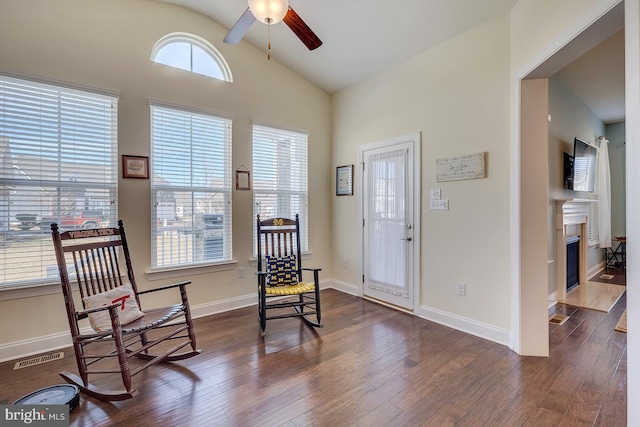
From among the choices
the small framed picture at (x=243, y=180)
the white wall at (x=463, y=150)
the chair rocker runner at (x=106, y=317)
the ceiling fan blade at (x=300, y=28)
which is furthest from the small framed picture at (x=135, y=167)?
the white wall at (x=463, y=150)

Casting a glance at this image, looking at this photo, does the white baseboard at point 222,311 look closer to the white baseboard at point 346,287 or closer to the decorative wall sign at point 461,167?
the white baseboard at point 346,287

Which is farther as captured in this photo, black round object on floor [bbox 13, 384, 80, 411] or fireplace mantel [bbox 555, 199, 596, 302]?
fireplace mantel [bbox 555, 199, 596, 302]

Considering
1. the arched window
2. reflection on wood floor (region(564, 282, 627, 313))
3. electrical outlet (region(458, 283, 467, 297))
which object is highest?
the arched window

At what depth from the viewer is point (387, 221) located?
3.68 m

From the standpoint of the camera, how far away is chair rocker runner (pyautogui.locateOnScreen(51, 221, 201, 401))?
6.21 ft

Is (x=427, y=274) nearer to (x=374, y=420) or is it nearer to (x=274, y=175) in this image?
(x=374, y=420)

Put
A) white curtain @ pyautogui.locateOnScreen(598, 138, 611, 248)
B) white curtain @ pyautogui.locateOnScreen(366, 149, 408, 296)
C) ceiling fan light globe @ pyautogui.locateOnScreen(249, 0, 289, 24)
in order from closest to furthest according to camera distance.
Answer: ceiling fan light globe @ pyautogui.locateOnScreen(249, 0, 289, 24) → white curtain @ pyautogui.locateOnScreen(366, 149, 408, 296) → white curtain @ pyautogui.locateOnScreen(598, 138, 611, 248)

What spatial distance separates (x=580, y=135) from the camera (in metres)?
4.38

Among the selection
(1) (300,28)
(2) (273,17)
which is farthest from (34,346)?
(1) (300,28)

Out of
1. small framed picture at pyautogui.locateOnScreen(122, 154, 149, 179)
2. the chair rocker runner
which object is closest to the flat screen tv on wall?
the chair rocker runner

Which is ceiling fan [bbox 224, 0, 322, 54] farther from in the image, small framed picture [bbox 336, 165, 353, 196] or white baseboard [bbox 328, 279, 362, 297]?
white baseboard [bbox 328, 279, 362, 297]

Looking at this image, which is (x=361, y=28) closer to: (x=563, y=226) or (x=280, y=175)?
(x=280, y=175)

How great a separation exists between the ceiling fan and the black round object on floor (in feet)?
8.98

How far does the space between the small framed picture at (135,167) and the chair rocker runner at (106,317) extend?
0.75 m
